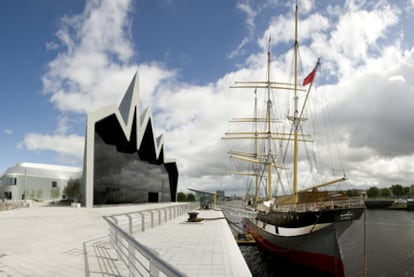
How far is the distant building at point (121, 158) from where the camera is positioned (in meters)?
32.8

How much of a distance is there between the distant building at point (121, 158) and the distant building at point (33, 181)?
33120 mm

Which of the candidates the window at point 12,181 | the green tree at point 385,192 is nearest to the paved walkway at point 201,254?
the window at point 12,181

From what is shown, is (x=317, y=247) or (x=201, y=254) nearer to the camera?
(x=201, y=254)

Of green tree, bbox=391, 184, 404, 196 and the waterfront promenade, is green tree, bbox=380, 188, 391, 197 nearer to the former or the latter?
green tree, bbox=391, 184, 404, 196

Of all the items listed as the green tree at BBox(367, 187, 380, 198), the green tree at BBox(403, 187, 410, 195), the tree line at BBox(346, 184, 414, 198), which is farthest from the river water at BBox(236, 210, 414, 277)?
the green tree at BBox(367, 187, 380, 198)

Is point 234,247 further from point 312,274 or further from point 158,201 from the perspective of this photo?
point 158,201

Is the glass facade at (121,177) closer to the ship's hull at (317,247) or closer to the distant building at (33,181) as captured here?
the ship's hull at (317,247)

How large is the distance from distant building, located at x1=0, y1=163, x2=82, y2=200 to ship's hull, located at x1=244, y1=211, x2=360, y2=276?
2584 inches

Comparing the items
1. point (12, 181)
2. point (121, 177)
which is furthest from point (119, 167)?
point (12, 181)

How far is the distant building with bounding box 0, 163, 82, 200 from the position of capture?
69.6 metres

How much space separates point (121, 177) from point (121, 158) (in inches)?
102

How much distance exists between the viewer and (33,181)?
7375 centimetres

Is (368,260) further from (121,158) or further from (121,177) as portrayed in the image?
(121,158)

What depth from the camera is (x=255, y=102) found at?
2168 inches
